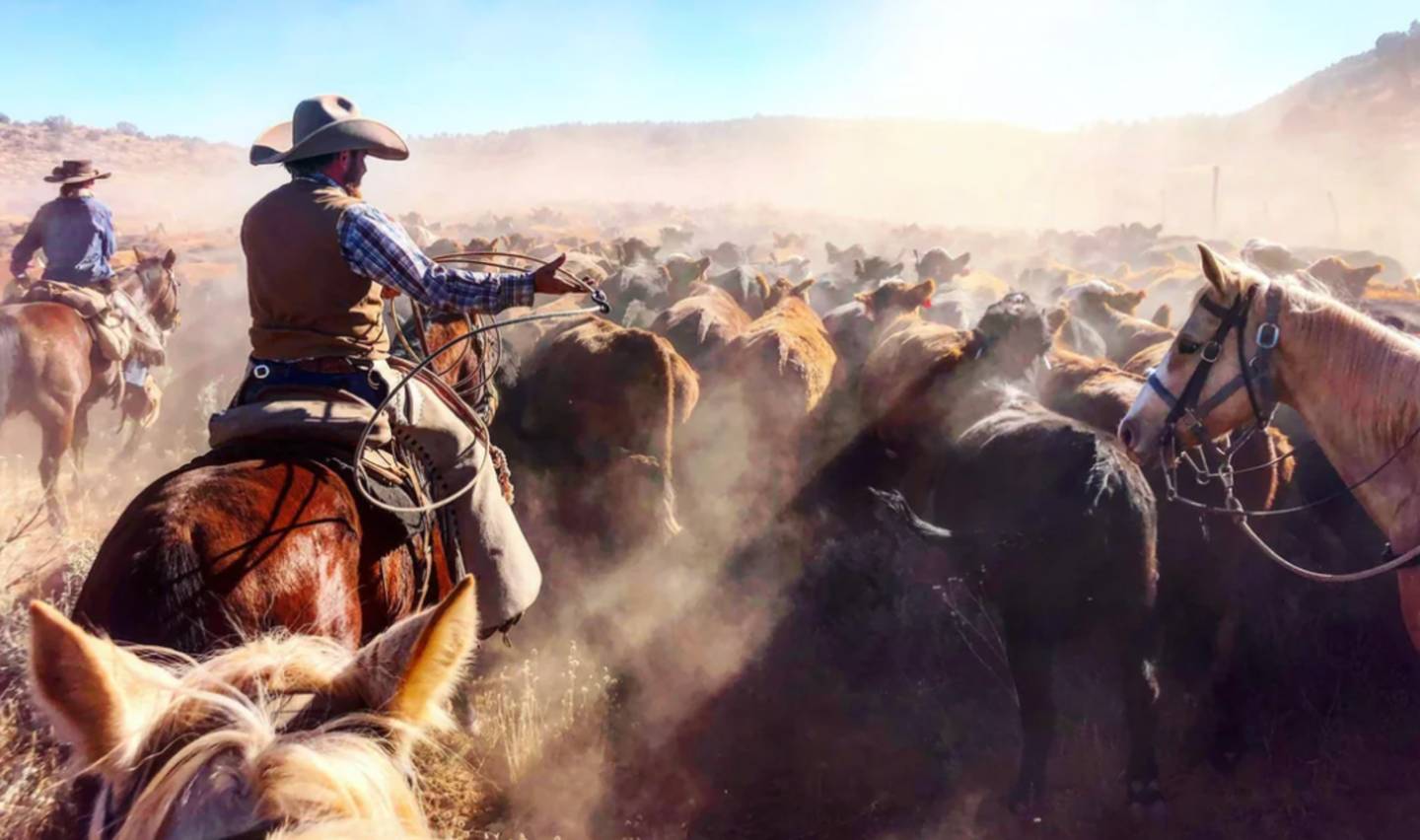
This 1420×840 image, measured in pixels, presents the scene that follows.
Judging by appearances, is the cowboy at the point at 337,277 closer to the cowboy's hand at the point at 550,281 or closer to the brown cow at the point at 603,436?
the cowboy's hand at the point at 550,281

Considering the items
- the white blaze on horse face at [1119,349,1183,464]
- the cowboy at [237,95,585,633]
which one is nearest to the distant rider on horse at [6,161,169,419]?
the cowboy at [237,95,585,633]

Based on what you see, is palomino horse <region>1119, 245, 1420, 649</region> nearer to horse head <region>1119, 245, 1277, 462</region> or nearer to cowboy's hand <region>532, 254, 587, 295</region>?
horse head <region>1119, 245, 1277, 462</region>

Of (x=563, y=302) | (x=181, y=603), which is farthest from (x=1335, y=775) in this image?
(x=563, y=302)

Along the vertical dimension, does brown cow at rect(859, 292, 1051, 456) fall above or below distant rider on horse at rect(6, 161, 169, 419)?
below

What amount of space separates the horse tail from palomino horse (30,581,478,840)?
27.9ft

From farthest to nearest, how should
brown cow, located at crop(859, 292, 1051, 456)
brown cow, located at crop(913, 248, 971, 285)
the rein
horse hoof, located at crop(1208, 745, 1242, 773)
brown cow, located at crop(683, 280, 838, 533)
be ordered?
1. brown cow, located at crop(913, 248, 971, 285)
2. brown cow, located at crop(683, 280, 838, 533)
3. brown cow, located at crop(859, 292, 1051, 456)
4. horse hoof, located at crop(1208, 745, 1242, 773)
5. the rein

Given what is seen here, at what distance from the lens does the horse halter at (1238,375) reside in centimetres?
410

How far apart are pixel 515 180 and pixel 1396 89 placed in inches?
3065

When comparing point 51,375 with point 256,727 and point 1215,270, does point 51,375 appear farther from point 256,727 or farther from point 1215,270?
point 1215,270

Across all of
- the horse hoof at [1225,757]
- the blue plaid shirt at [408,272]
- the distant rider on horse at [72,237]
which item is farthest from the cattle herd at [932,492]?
the distant rider on horse at [72,237]

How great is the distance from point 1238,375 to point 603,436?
4993 millimetres

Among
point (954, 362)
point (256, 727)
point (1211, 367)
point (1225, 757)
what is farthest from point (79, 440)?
point (1225, 757)

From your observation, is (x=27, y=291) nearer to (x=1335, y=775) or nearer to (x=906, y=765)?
(x=906, y=765)

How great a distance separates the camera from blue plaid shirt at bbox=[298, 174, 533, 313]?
10.8 feet
